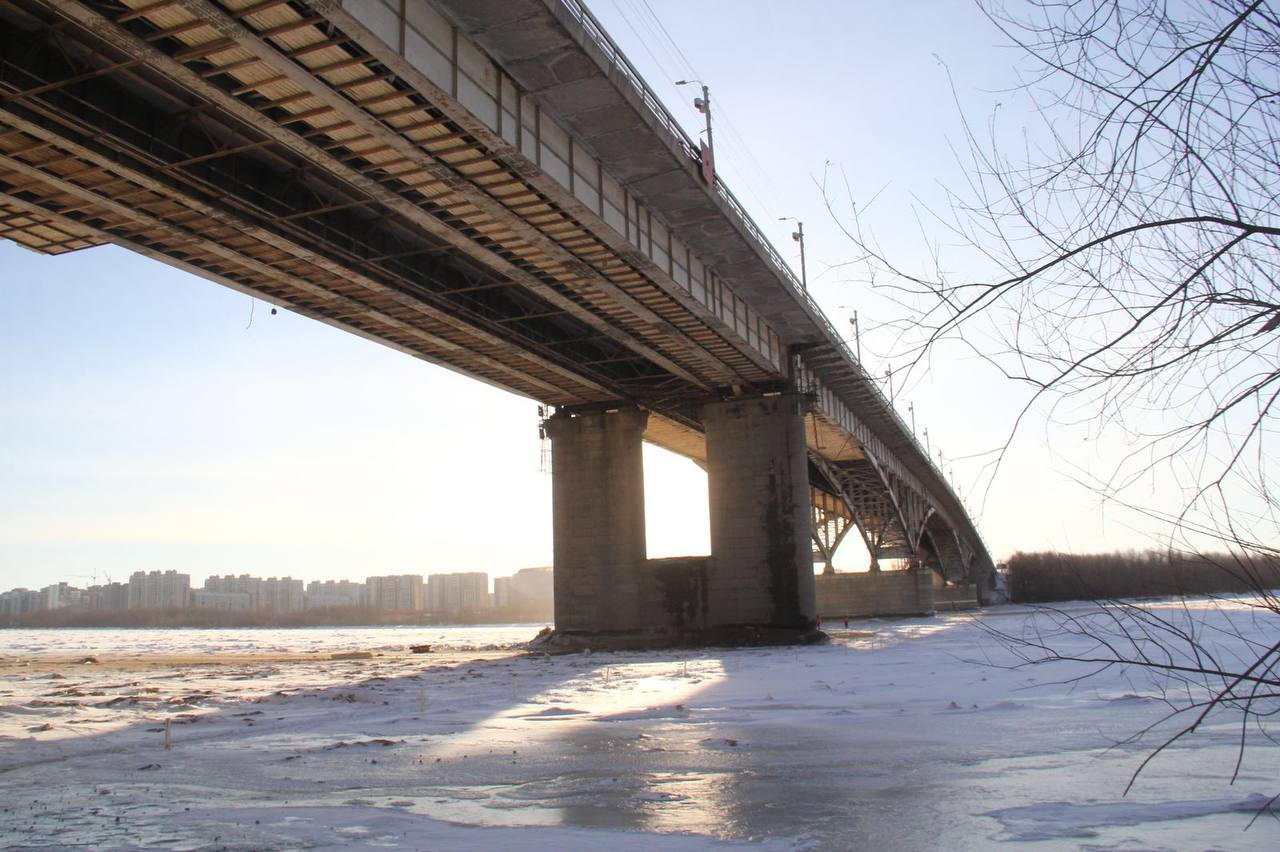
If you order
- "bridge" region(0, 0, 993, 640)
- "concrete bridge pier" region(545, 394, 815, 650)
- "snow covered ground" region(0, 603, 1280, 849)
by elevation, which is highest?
"bridge" region(0, 0, 993, 640)

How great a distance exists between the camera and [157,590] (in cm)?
19438

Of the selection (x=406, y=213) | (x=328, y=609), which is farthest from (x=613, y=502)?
(x=328, y=609)

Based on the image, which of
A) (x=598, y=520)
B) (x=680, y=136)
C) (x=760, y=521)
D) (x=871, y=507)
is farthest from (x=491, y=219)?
(x=871, y=507)

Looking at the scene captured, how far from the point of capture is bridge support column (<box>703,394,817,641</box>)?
3747 centimetres

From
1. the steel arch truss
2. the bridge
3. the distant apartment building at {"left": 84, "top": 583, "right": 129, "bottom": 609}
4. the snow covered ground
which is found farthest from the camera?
the distant apartment building at {"left": 84, "top": 583, "right": 129, "bottom": 609}

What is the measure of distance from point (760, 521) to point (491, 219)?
63.0 ft

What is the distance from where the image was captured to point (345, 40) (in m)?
16.1

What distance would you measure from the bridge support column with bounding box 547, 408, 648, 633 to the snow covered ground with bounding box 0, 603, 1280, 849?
2159cm

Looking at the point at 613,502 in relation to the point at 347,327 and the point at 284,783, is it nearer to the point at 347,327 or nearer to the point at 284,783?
the point at 347,327

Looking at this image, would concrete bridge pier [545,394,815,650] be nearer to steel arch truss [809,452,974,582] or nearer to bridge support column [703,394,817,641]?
bridge support column [703,394,817,641]

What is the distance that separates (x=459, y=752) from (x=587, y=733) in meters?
2.01

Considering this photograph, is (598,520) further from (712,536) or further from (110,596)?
(110,596)

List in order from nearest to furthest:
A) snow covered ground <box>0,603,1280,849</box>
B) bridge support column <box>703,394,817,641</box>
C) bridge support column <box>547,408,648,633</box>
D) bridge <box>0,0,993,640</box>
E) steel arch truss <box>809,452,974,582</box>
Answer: snow covered ground <box>0,603,1280,849</box>, bridge <box>0,0,993,640</box>, bridge support column <box>703,394,817,641</box>, bridge support column <box>547,408,648,633</box>, steel arch truss <box>809,452,974,582</box>

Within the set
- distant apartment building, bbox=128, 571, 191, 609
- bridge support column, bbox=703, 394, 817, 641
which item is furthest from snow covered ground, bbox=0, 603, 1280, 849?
distant apartment building, bbox=128, 571, 191, 609
